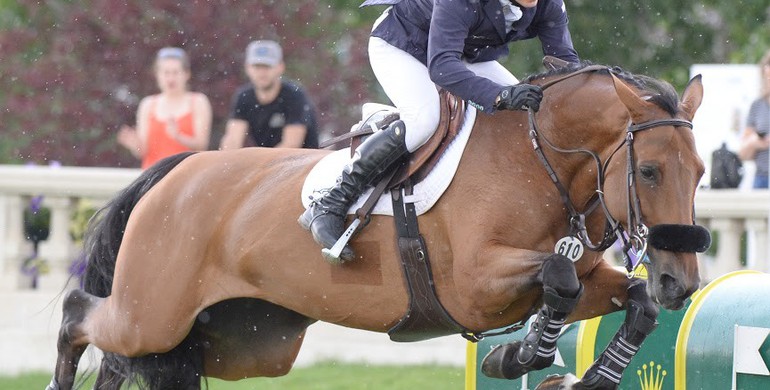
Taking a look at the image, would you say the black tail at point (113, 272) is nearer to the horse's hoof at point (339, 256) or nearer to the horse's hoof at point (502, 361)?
the horse's hoof at point (339, 256)

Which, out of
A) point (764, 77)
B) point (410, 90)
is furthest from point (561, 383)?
point (764, 77)

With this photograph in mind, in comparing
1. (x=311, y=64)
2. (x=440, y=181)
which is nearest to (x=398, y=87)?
(x=440, y=181)

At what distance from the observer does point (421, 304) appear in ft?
16.5

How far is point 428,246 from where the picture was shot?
16.4 ft

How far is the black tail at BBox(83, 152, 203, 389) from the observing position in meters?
5.80

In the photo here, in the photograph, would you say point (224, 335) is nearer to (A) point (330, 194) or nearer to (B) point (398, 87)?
(A) point (330, 194)

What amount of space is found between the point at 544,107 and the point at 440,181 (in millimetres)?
467

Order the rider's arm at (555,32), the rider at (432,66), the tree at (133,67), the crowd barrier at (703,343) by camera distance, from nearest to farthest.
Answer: the rider at (432,66) → the crowd barrier at (703,343) → the rider's arm at (555,32) → the tree at (133,67)

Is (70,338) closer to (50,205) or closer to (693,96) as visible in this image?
(693,96)

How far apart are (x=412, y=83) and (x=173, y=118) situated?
3.76 metres

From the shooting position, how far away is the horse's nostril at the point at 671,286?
4461mm

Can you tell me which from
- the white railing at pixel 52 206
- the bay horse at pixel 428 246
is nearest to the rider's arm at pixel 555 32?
the bay horse at pixel 428 246

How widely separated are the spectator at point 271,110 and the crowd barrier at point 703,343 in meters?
2.68

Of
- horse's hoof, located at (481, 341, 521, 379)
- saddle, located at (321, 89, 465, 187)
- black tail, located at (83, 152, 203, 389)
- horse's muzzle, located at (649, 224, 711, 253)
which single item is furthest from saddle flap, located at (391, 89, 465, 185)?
black tail, located at (83, 152, 203, 389)
